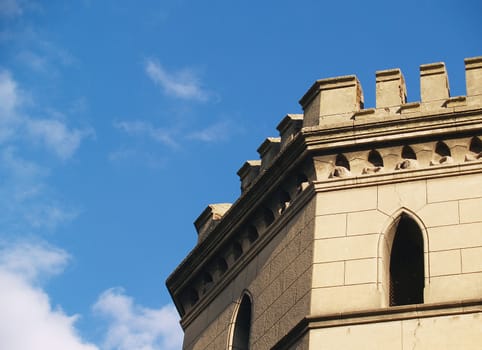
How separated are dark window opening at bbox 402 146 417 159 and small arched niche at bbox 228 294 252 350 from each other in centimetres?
310

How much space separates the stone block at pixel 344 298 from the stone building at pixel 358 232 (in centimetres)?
2

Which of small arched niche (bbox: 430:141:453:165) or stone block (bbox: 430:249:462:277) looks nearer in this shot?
stone block (bbox: 430:249:462:277)

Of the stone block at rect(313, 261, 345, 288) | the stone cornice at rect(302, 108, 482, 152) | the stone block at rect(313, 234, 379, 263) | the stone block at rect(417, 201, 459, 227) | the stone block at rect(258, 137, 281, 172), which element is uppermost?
the stone block at rect(258, 137, 281, 172)

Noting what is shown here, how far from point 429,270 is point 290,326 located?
199 cm

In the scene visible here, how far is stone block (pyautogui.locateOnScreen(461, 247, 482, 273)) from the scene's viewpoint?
16453mm

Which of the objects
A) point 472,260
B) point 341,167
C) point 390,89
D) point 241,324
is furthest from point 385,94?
point 241,324

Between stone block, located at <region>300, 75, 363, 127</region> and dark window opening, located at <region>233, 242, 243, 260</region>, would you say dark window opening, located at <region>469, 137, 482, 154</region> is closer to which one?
stone block, located at <region>300, 75, 363, 127</region>

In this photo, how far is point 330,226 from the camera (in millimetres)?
17828

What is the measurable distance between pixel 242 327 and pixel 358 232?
2.47m

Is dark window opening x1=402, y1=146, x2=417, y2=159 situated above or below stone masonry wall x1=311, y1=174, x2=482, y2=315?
above

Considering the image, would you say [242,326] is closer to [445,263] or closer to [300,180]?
[300,180]

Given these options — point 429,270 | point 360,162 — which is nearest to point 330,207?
point 360,162

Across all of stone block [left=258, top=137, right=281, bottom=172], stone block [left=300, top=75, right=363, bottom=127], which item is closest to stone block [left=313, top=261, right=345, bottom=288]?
stone block [left=300, top=75, right=363, bottom=127]

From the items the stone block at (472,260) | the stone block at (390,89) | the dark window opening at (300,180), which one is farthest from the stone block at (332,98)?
the stone block at (472,260)
